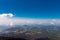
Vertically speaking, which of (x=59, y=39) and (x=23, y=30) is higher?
(x=23, y=30)

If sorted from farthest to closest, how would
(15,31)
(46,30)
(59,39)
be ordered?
1. (46,30)
2. (15,31)
3. (59,39)

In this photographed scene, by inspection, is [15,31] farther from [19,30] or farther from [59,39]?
[59,39]

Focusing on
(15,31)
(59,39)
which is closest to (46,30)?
(59,39)

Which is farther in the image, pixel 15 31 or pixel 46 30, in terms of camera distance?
pixel 46 30

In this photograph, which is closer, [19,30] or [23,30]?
[19,30]

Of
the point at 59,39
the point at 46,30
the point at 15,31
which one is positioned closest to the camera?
the point at 59,39

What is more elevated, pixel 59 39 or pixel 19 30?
pixel 19 30

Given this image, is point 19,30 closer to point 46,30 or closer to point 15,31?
point 15,31

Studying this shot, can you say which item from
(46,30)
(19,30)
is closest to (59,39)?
(46,30)
